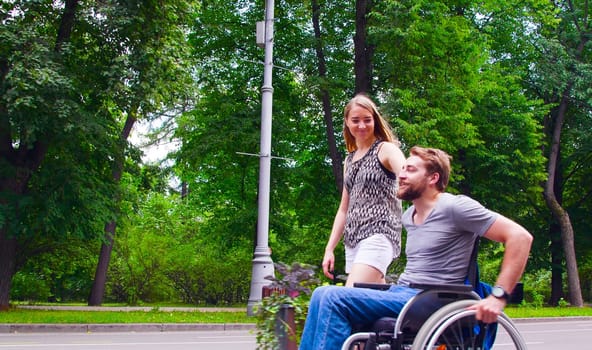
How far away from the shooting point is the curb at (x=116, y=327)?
13500 mm

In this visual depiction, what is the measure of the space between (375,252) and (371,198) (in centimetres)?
36

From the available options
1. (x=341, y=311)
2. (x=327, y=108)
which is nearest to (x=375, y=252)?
(x=341, y=311)

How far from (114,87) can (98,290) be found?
9.73 meters

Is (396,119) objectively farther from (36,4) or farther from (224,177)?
(36,4)

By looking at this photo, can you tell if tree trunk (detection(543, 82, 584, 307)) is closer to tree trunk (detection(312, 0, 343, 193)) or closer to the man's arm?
tree trunk (detection(312, 0, 343, 193))

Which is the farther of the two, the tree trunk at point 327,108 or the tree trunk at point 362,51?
the tree trunk at point 327,108

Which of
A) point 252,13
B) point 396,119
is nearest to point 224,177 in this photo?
point 252,13

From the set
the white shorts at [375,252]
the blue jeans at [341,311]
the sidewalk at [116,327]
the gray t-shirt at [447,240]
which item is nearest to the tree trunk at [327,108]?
the sidewalk at [116,327]

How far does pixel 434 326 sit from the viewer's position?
351 cm

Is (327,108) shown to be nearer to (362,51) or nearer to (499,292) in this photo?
(362,51)

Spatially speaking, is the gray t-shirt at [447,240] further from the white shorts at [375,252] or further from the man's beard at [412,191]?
the white shorts at [375,252]

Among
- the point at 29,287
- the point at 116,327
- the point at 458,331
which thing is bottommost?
the point at 116,327

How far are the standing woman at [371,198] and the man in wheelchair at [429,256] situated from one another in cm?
69

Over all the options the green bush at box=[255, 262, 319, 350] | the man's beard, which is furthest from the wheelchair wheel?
the green bush at box=[255, 262, 319, 350]
